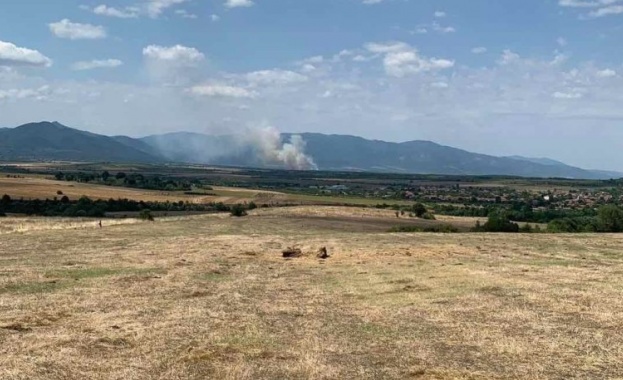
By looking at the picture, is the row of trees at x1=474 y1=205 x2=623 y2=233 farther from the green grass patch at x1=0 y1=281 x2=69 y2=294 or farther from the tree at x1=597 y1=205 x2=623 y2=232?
the green grass patch at x1=0 y1=281 x2=69 y2=294

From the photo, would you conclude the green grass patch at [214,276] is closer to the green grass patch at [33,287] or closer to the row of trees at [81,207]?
the green grass patch at [33,287]

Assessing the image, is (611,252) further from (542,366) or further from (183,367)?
(183,367)

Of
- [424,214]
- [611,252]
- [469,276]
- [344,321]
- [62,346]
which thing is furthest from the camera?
[424,214]

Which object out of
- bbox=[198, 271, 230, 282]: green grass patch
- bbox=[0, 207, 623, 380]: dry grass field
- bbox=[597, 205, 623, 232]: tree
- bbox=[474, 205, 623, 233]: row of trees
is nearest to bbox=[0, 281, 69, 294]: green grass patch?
bbox=[0, 207, 623, 380]: dry grass field

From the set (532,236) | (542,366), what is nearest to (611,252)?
(532,236)

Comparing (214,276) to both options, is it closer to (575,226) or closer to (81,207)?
(575,226)

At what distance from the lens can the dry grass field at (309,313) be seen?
52.0 ft

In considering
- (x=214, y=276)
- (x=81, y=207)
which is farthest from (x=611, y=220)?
(x=81, y=207)

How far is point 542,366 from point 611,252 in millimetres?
30293

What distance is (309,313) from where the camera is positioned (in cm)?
2281

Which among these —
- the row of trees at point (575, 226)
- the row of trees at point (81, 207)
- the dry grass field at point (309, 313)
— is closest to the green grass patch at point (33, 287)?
the dry grass field at point (309, 313)

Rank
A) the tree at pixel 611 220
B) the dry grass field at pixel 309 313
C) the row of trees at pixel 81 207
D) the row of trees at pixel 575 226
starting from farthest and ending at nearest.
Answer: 1. the row of trees at pixel 81 207
2. the tree at pixel 611 220
3. the row of trees at pixel 575 226
4. the dry grass field at pixel 309 313

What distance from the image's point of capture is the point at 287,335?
758 inches

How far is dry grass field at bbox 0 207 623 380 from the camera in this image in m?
15.9
